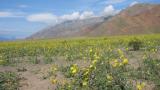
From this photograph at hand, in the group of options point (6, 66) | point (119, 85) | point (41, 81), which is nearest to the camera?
point (119, 85)

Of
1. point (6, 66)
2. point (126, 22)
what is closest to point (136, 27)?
point (126, 22)

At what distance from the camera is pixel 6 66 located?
586 inches

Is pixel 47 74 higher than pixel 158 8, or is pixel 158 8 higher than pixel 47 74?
pixel 158 8

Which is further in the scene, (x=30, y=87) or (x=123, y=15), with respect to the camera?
(x=123, y=15)

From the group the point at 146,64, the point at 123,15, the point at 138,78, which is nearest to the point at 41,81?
the point at 138,78

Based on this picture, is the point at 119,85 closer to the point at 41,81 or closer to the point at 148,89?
the point at 148,89

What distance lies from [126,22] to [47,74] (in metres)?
117

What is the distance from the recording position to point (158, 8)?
121562mm

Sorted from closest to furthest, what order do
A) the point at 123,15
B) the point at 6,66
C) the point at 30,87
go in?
the point at 30,87 → the point at 6,66 → the point at 123,15

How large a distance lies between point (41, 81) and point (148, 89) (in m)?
3.34

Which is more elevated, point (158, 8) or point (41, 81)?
point (158, 8)

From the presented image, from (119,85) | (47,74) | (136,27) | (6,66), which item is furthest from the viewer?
(136,27)

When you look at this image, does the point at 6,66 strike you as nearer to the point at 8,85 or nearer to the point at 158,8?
the point at 8,85

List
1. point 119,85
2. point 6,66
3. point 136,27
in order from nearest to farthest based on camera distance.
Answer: point 119,85 < point 6,66 < point 136,27
